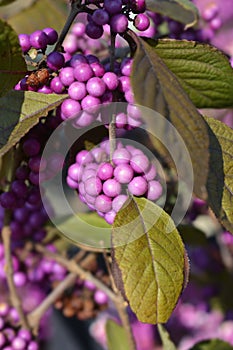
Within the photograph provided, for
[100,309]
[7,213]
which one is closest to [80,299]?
[100,309]

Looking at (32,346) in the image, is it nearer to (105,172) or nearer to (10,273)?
(10,273)

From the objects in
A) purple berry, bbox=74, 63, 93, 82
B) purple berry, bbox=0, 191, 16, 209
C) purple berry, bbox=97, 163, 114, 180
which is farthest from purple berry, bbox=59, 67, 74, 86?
purple berry, bbox=0, 191, 16, 209

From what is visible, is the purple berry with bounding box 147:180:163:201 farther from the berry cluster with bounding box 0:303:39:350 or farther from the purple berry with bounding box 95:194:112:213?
the berry cluster with bounding box 0:303:39:350

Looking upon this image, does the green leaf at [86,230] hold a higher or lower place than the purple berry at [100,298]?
higher

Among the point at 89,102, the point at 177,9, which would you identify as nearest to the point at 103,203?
the point at 89,102

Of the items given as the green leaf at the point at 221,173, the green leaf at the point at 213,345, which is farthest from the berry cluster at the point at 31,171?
the green leaf at the point at 213,345

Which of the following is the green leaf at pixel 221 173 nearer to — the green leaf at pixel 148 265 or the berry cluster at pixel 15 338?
the green leaf at pixel 148 265
